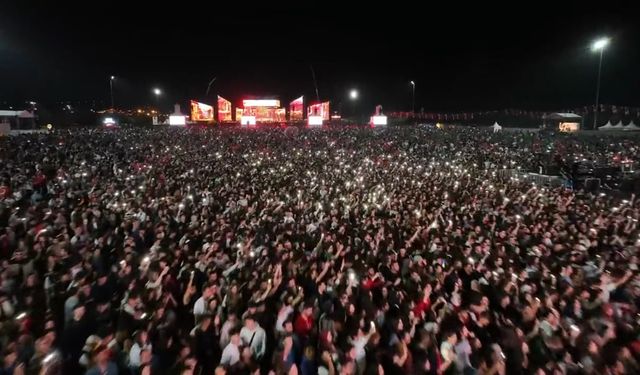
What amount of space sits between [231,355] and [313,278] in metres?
2.33

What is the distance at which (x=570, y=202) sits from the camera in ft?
42.9

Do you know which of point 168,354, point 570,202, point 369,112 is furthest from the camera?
point 369,112

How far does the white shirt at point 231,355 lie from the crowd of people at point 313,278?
0.05 ft

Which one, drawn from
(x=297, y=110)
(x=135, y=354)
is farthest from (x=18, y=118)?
(x=135, y=354)

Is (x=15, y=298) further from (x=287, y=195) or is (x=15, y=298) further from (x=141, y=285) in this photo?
(x=287, y=195)

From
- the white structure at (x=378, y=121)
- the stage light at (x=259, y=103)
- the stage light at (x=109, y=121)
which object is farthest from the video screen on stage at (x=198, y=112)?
the white structure at (x=378, y=121)

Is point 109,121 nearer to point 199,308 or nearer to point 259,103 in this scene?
point 259,103

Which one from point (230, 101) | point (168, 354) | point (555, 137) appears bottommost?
point (168, 354)

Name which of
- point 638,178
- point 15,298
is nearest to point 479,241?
point 15,298

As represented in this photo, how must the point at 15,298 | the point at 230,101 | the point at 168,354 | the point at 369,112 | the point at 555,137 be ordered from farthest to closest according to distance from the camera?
the point at 369,112, the point at 230,101, the point at 555,137, the point at 15,298, the point at 168,354

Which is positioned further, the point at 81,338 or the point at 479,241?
the point at 479,241

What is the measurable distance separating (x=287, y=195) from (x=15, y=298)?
804cm

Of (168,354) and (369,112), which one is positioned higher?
(369,112)

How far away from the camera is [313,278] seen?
694 centimetres
